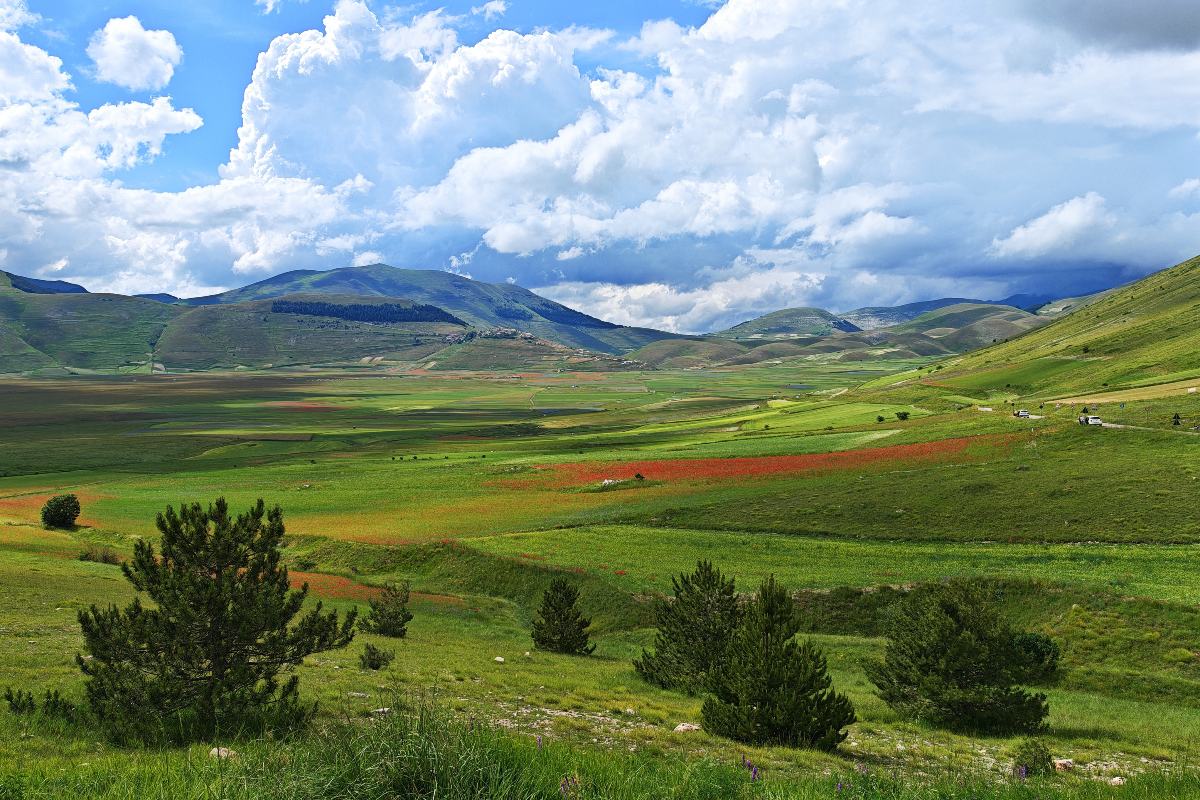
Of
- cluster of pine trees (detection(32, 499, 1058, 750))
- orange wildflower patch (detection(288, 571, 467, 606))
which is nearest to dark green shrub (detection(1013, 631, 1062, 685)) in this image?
cluster of pine trees (detection(32, 499, 1058, 750))

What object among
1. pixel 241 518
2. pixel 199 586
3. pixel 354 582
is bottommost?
pixel 354 582

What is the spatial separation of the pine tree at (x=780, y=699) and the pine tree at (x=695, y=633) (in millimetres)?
7741

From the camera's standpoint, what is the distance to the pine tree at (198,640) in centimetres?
1219

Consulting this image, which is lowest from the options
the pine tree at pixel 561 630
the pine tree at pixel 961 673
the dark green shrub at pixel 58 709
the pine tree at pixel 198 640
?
the pine tree at pixel 561 630

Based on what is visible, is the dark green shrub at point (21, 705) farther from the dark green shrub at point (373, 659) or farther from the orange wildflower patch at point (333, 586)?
the orange wildflower patch at point (333, 586)

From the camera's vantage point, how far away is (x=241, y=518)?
13312 millimetres

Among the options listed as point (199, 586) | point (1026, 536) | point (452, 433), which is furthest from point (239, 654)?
point (452, 433)

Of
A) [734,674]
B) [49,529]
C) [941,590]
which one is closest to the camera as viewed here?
[734,674]

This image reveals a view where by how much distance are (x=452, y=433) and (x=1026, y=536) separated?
5365 inches

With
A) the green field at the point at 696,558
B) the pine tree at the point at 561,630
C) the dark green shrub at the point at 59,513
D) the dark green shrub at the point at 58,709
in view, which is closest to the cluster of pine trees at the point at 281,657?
the dark green shrub at the point at 58,709

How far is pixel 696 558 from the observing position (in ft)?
160

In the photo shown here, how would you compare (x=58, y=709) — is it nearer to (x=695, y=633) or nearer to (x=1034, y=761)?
(x=695, y=633)

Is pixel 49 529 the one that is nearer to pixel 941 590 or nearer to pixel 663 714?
pixel 663 714

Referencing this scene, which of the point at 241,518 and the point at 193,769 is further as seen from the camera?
the point at 241,518
